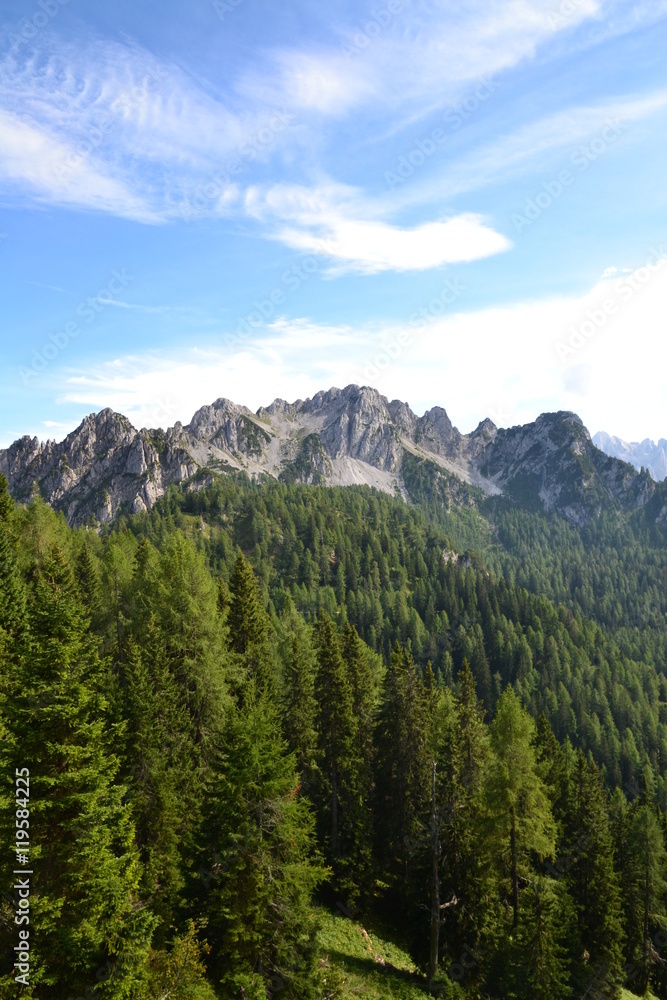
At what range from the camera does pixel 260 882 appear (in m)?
18.4

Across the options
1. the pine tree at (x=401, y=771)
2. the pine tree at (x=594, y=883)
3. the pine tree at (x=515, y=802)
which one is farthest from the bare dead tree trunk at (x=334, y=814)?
the pine tree at (x=594, y=883)

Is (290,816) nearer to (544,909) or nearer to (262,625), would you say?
(544,909)

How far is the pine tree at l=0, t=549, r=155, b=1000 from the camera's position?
46.1 feet

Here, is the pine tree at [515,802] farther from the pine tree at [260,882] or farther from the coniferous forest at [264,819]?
the pine tree at [260,882]

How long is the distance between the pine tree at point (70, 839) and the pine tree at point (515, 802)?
2133 centimetres

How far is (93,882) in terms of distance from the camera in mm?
14148

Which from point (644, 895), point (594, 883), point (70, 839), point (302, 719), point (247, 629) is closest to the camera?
point (70, 839)

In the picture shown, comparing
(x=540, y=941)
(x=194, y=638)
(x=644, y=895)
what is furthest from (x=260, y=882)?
(x=644, y=895)

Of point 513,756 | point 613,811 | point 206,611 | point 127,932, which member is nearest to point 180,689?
point 206,611

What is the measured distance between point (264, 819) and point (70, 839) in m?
6.69

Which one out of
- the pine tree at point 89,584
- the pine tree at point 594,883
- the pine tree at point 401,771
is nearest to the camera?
the pine tree at point 401,771

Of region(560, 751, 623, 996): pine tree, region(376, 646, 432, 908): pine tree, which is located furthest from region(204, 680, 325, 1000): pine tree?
region(560, 751, 623, 996): pine tree

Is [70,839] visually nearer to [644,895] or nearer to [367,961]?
[367,961]

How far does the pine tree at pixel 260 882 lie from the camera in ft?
60.2
